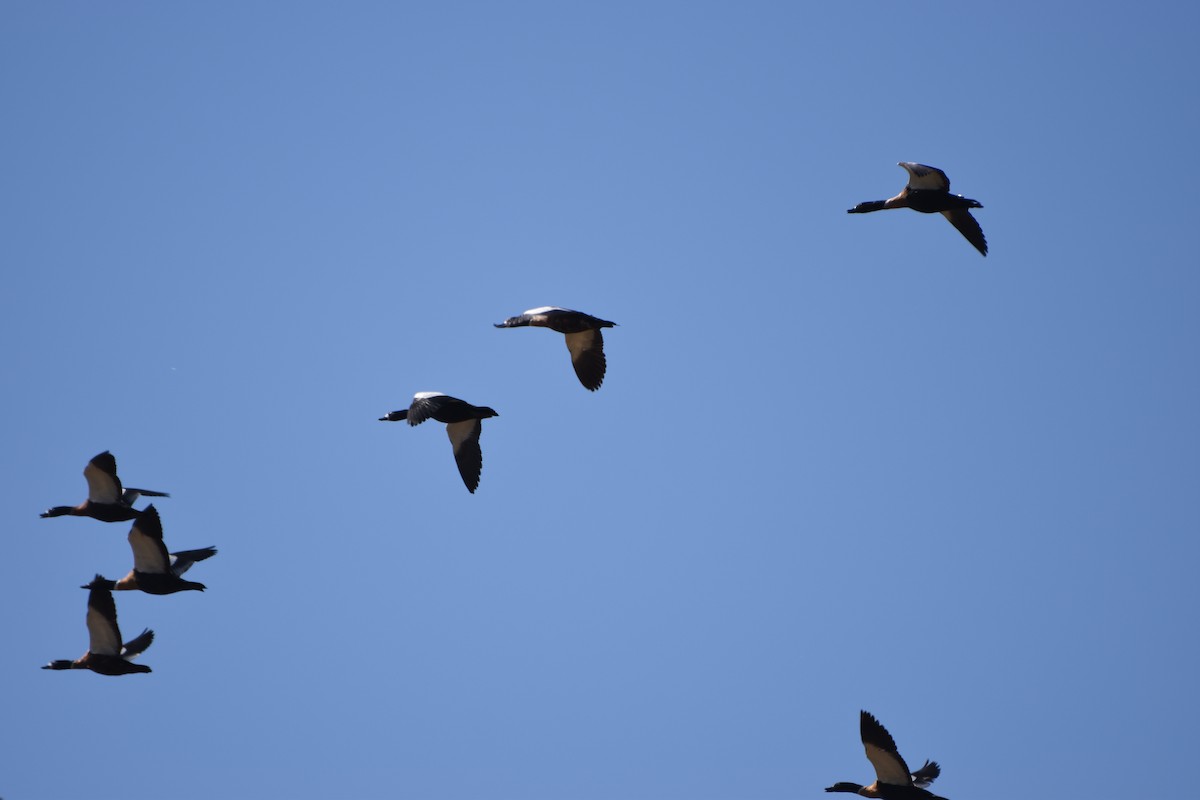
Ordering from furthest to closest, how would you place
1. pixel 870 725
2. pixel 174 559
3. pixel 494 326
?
pixel 174 559 < pixel 494 326 < pixel 870 725

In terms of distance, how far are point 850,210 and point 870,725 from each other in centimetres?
944

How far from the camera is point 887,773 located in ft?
106

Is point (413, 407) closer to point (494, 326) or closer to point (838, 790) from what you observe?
point (494, 326)

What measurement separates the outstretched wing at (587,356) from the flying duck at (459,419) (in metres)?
1.84

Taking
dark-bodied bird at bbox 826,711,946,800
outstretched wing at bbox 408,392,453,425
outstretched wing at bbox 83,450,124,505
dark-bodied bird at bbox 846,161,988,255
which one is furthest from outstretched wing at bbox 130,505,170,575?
dark-bodied bird at bbox 846,161,988,255

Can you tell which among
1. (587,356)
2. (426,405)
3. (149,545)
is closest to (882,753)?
(587,356)

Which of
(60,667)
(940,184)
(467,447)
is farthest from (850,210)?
(60,667)

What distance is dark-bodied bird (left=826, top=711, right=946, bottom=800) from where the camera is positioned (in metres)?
31.3

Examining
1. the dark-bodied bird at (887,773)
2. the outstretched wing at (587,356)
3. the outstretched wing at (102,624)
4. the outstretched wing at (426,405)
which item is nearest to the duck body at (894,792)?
the dark-bodied bird at (887,773)

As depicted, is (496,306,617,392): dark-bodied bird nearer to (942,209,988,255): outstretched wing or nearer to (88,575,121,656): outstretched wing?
(942,209,988,255): outstretched wing

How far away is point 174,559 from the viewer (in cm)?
3572

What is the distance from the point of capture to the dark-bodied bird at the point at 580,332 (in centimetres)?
3372

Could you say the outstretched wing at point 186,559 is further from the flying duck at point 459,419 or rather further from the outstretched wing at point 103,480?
the flying duck at point 459,419

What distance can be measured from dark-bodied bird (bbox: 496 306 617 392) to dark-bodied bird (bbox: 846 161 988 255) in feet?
19.1
